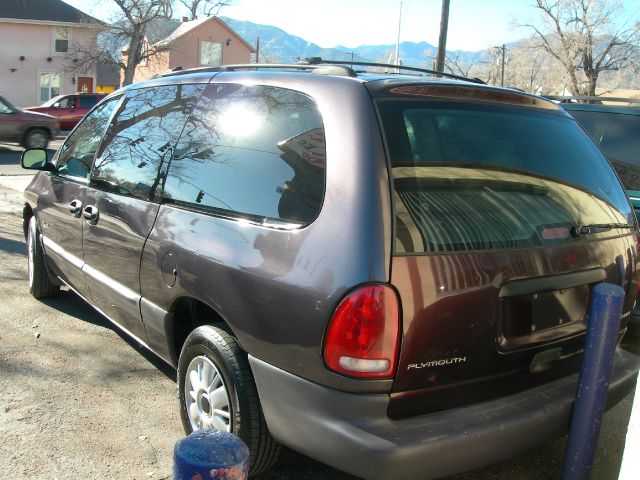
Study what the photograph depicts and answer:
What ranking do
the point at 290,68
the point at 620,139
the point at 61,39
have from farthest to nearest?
1. the point at 61,39
2. the point at 620,139
3. the point at 290,68

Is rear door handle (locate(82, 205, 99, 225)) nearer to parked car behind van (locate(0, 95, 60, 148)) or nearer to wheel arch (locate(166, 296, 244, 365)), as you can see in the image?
wheel arch (locate(166, 296, 244, 365))

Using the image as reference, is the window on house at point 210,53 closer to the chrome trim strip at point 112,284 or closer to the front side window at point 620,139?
the front side window at point 620,139

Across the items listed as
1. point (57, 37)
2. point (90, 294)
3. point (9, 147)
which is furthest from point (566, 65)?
point (90, 294)

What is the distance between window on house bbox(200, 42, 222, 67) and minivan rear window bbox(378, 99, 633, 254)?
150 ft

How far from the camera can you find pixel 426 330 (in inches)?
90.4

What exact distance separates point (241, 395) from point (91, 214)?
1794 mm

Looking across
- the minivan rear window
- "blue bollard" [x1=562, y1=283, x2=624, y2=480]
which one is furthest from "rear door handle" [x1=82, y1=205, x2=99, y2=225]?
"blue bollard" [x1=562, y1=283, x2=624, y2=480]

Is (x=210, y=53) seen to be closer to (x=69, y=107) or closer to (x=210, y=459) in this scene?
(x=69, y=107)

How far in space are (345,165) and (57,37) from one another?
137 ft

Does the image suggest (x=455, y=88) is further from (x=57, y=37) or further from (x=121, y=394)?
(x=57, y=37)

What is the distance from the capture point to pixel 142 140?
11.7ft

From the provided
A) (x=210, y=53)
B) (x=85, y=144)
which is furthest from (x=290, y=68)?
(x=210, y=53)

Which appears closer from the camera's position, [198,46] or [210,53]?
[198,46]

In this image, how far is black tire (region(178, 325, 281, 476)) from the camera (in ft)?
8.56
